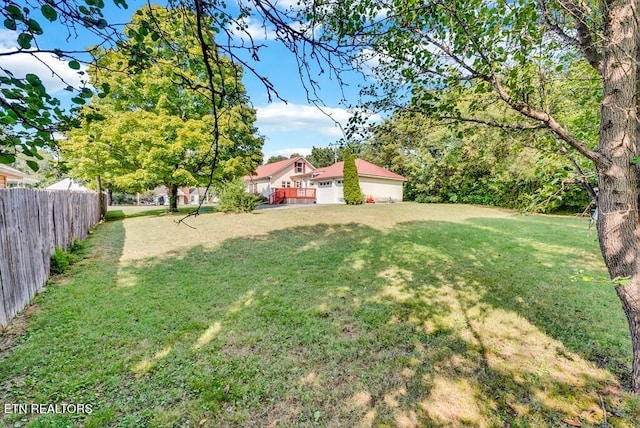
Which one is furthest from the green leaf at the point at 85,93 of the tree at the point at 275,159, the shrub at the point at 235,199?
the tree at the point at 275,159

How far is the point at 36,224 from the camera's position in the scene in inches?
191

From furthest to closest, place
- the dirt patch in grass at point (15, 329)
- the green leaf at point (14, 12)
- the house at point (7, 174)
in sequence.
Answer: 1. the house at point (7, 174)
2. the dirt patch in grass at point (15, 329)
3. the green leaf at point (14, 12)

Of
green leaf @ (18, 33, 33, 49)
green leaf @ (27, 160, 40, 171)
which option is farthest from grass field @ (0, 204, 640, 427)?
green leaf @ (18, 33, 33, 49)

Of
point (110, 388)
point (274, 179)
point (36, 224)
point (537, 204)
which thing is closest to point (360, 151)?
point (537, 204)

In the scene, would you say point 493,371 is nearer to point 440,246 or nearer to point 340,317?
point 340,317

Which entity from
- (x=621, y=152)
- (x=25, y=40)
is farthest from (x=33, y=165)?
(x=621, y=152)

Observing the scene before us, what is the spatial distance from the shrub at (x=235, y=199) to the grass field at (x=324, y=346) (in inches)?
377

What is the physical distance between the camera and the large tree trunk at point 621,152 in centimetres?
238

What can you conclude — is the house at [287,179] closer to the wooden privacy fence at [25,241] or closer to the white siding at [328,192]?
the white siding at [328,192]

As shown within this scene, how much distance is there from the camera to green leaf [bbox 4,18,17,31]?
165cm

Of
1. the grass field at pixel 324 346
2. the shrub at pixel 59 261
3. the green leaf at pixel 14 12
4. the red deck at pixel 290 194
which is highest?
the green leaf at pixel 14 12

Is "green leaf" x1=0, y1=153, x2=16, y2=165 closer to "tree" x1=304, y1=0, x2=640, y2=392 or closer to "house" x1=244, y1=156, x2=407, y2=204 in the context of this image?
"tree" x1=304, y1=0, x2=640, y2=392

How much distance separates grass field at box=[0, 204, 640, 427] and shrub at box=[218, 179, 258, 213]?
958cm

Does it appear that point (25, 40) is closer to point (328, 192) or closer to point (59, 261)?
point (59, 261)
